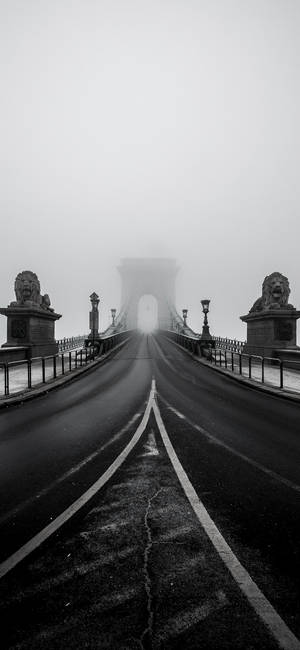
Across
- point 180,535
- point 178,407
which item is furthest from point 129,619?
point 178,407

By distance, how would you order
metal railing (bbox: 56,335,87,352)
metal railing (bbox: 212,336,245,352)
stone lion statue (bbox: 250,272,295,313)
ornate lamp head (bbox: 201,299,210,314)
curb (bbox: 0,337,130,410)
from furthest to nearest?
metal railing (bbox: 212,336,245,352)
metal railing (bbox: 56,335,87,352)
ornate lamp head (bbox: 201,299,210,314)
stone lion statue (bbox: 250,272,295,313)
curb (bbox: 0,337,130,410)

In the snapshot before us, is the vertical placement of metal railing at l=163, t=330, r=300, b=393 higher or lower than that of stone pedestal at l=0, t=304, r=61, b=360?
lower

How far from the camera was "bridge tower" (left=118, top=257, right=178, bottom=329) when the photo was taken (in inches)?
4840

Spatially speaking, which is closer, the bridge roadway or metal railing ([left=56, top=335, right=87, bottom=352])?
the bridge roadway

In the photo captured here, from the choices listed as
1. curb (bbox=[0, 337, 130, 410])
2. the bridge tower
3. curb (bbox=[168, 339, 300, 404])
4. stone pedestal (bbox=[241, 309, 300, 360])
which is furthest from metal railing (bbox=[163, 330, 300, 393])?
the bridge tower

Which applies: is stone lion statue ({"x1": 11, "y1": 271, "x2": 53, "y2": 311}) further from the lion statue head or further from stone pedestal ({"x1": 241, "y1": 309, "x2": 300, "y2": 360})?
stone pedestal ({"x1": 241, "y1": 309, "x2": 300, "y2": 360})

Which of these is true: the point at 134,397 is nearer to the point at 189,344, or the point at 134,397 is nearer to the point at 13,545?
the point at 13,545

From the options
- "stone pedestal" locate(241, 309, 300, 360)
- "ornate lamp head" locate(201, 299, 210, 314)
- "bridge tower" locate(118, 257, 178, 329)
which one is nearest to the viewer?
"stone pedestal" locate(241, 309, 300, 360)

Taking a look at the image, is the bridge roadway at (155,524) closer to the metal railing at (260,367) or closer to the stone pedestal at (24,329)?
the metal railing at (260,367)

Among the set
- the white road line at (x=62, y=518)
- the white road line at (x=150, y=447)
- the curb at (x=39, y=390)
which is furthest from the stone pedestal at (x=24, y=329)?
the white road line at (x=62, y=518)

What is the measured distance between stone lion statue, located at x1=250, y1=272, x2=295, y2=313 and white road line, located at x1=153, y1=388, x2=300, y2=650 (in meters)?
19.1

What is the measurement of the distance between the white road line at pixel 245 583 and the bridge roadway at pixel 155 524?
5 cm

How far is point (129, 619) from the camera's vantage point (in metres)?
2.22

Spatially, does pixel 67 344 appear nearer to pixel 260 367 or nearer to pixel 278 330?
pixel 278 330
